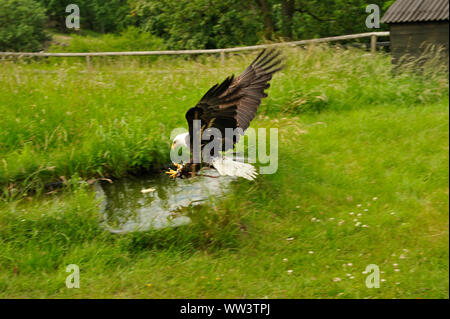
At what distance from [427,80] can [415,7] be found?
1869mm

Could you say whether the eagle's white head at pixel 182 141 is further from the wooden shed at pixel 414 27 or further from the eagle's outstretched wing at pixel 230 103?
the wooden shed at pixel 414 27

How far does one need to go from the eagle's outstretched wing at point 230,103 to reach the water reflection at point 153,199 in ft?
1.77

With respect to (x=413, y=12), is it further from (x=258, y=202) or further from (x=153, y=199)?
(x=153, y=199)

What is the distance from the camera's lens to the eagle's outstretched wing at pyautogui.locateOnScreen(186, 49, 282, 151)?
173 inches

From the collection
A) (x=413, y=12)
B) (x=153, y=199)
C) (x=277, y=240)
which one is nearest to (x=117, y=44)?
(x=413, y=12)

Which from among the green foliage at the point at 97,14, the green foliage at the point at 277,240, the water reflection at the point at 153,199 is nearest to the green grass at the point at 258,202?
the green foliage at the point at 277,240

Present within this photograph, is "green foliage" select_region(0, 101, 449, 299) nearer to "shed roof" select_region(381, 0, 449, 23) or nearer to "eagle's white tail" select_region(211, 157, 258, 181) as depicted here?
"eagle's white tail" select_region(211, 157, 258, 181)

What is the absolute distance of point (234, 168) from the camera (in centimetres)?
476

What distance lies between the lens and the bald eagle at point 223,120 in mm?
4445

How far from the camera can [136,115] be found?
246 inches

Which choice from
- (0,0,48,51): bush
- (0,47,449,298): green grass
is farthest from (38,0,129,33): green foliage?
(0,47,449,298): green grass

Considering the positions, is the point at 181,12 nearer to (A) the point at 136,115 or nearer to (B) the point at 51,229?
(A) the point at 136,115

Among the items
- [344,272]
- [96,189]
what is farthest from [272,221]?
[96,189]

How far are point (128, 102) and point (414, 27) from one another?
4.86 metres
